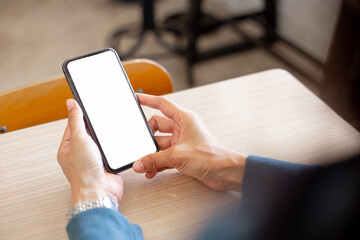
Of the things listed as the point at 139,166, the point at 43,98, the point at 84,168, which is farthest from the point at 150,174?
the point at 43,98

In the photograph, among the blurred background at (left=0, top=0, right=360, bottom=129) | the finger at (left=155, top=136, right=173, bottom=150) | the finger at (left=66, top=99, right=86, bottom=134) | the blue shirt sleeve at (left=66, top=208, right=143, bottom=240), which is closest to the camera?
the blue shirt sleeve at (left=66, top=208, right=143, bottom=240)

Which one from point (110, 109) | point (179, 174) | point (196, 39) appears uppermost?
point (110, 109)

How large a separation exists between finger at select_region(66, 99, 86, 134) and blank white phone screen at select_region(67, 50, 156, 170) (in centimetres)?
2

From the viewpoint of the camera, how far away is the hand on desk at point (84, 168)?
627 mm

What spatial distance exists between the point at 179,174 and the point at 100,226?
8.4 inches

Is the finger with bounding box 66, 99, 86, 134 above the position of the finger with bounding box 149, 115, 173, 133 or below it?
above

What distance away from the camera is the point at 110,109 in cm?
73

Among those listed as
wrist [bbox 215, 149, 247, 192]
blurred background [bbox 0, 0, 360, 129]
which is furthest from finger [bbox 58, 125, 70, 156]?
blurred background [bbox 0, 0, 360, 129]

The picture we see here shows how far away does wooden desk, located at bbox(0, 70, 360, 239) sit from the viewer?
2.09 feet

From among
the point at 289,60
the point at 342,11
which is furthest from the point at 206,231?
the point at 289,60

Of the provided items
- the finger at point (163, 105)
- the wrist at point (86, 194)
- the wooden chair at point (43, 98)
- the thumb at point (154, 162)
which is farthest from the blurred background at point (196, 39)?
the wrist at point (86, 194)

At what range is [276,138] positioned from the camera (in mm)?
766

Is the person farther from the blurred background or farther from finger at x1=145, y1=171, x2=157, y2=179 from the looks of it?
the blurred background

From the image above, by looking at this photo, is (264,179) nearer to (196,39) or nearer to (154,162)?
(154,162)
